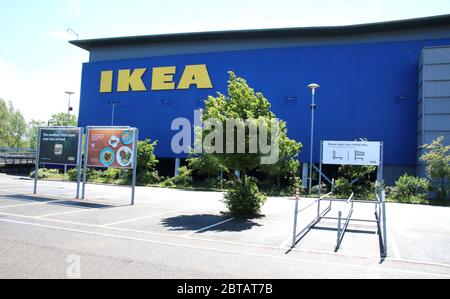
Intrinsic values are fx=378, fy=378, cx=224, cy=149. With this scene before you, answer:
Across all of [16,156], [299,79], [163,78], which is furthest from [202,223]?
[16,156]

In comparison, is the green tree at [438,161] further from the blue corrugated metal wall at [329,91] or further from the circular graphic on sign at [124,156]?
the circular graphic on sign at [124,156]

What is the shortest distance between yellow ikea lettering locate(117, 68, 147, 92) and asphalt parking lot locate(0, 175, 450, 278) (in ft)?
A: 88.6

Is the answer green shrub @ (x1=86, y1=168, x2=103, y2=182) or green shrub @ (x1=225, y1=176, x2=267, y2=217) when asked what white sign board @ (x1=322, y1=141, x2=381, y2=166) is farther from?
green shrub @ (x1=86, y1=168, x2=103, y2=182)

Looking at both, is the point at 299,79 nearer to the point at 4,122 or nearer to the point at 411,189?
the point at 411,189

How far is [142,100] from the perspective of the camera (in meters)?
38.9

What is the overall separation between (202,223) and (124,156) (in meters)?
6.28

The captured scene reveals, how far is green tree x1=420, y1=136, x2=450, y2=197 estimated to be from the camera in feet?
Result: 78.2

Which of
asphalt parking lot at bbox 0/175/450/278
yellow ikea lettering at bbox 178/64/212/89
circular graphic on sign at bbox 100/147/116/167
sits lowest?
asphalt parking lot at bbox 0/175/450/278

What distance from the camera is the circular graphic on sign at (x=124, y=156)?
53.1 feet

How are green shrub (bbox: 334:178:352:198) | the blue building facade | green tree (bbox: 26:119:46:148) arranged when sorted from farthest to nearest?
green tree (bbox: 26:119:46:148) < the blue building facade < green shrub (bbox: 334:178:352:198)

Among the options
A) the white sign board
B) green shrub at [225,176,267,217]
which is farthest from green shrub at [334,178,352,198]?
green shrub at [225,176,267,217]

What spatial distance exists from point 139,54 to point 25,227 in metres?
36.0

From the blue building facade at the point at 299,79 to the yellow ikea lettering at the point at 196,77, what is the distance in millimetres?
288

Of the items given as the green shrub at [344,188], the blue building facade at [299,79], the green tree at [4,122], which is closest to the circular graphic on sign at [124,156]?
the green shrub at [344,188]
